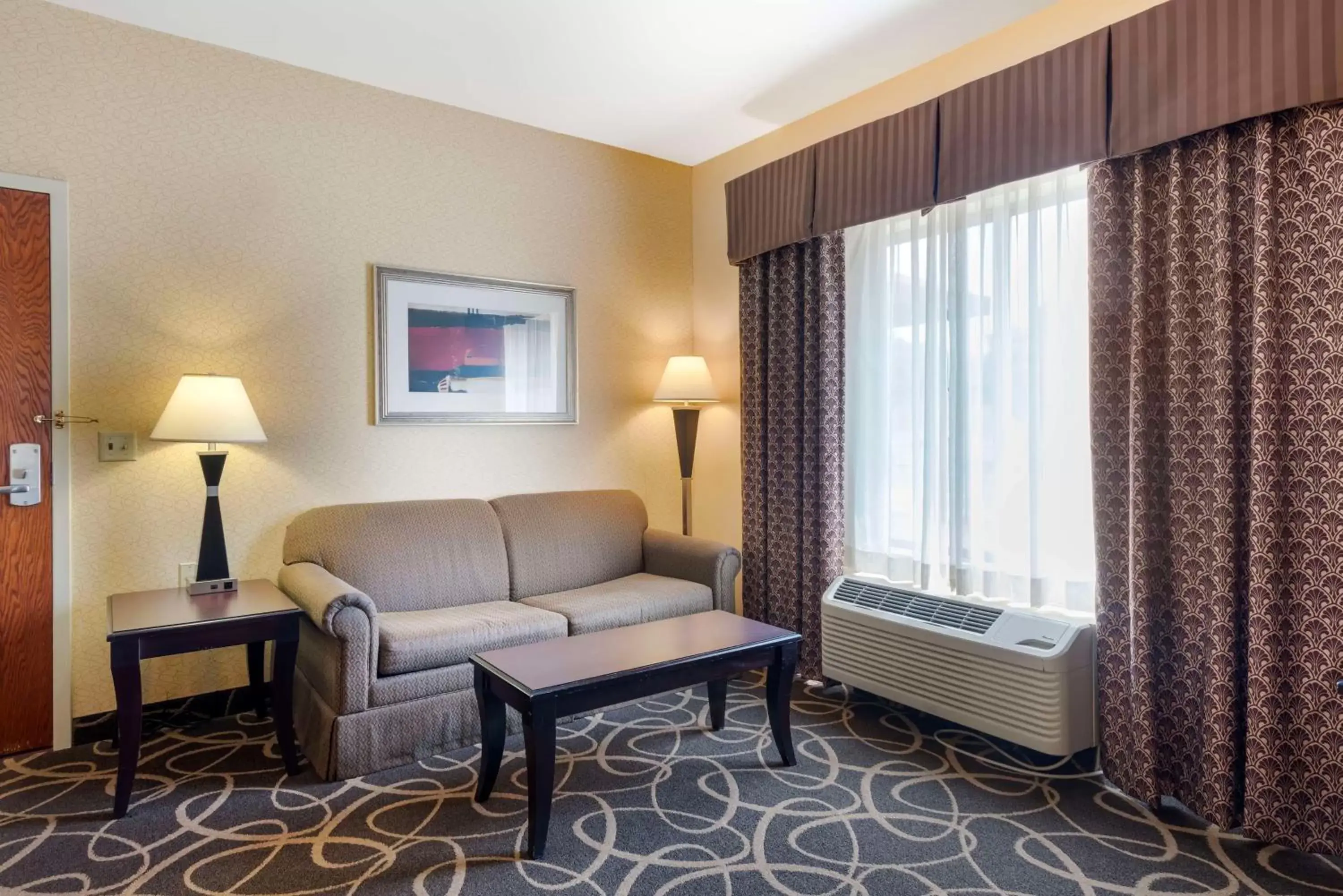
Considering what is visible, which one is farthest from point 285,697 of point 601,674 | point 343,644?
point 601,674

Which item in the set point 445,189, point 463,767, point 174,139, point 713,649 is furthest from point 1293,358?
point 174,139

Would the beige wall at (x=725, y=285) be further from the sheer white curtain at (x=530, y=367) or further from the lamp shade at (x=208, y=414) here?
the lamp shade at (x=208, y=414)

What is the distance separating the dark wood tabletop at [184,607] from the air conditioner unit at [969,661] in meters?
2.15

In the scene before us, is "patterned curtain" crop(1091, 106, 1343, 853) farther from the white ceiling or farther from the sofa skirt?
the sofa skirt

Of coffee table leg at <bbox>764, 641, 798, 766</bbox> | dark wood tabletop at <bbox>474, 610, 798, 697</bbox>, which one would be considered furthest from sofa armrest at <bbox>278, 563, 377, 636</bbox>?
coffee table leg at <bbox>764, 641, 798, 766</bbox>

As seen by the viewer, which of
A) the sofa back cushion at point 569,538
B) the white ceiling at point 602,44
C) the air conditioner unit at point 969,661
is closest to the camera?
the air conditioner unit at point 969,661

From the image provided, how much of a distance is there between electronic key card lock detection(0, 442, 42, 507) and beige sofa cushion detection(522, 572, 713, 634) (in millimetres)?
1859

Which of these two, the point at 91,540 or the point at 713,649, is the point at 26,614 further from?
the point at 713,649

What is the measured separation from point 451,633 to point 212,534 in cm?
97

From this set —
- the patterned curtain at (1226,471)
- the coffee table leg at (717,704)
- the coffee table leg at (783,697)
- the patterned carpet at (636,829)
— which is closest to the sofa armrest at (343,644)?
the patterned carpet at (636,829)

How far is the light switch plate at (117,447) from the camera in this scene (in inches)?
116

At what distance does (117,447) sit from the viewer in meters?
2.97

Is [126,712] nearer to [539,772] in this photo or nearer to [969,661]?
[539,772]

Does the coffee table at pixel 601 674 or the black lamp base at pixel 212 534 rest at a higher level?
the black lamp base at pixel 212 534
